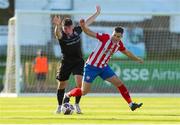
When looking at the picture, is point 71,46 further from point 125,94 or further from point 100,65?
point 125,94

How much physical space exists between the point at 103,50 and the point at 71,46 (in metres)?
0.74

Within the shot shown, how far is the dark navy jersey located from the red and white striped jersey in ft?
1.78

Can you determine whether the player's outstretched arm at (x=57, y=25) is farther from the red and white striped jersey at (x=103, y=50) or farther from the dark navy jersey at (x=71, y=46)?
the red and white striped jersey at (x=103, y=50)

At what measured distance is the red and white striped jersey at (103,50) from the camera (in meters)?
16.1

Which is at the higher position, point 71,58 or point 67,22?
point 67,22

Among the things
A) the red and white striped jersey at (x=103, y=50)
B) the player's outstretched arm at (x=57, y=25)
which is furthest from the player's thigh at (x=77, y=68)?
the player's outstretched arm at (x=57, y=25)

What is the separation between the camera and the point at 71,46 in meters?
16.5

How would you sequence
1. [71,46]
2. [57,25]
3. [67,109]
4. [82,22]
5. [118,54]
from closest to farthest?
[82,22]
[57,25]
[67,109]
[71,46]
[118,54]

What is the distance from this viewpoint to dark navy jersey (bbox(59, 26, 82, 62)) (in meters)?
16.4

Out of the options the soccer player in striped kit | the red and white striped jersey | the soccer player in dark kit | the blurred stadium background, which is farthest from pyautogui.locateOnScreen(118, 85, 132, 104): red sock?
the blurred stadium background

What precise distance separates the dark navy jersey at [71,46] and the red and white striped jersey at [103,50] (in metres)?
0.54

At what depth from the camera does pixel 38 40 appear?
29500mm

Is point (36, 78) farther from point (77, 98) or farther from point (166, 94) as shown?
point (77, 98)

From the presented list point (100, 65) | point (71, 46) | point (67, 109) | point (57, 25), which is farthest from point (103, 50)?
point (67, 109)
